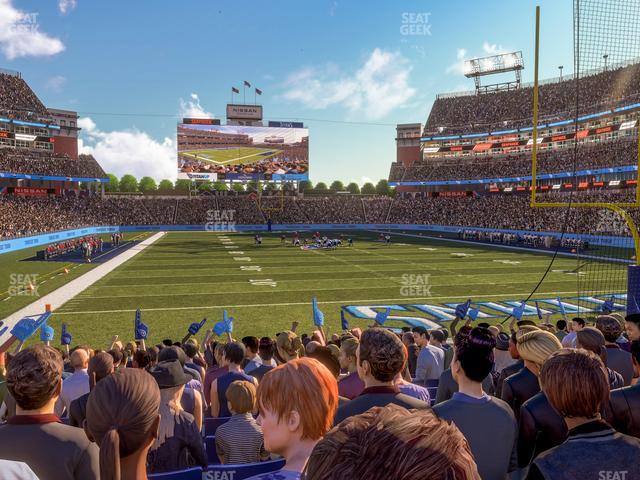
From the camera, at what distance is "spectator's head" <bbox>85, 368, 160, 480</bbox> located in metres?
2.12

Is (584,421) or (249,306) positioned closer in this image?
(584,421)

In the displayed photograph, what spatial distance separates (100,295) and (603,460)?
803 inches

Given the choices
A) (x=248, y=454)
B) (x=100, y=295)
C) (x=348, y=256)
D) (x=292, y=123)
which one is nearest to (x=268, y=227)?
(x=292, y=123)

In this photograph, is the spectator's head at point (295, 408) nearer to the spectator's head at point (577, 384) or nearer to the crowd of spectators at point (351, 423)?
the crowd of spectators at point (351, 423)

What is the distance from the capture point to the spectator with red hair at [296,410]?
2062mm

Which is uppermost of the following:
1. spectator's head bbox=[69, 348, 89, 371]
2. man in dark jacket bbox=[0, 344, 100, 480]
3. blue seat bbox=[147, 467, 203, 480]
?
man in dark jacket bbox=[0, 344, 100, 480]

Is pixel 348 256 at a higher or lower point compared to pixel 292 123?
lower

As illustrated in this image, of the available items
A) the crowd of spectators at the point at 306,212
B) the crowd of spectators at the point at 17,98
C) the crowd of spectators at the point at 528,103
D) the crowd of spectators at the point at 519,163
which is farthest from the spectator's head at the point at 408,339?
the crowd of spectators at the point at 17,98

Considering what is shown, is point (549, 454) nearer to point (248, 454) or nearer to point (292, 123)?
point (248, 454)

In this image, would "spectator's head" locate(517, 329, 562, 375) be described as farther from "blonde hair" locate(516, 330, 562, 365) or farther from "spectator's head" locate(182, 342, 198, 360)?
"spectator's head" locate(182, 342, 198, 360)

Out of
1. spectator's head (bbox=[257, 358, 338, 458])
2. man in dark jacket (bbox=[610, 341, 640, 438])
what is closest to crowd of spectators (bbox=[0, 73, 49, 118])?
spectator's head (bbox=[257, 358, 338, 458])

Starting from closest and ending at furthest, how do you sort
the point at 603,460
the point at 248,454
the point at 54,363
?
the point at 603,460, the point at 54,363, the point at 248,454

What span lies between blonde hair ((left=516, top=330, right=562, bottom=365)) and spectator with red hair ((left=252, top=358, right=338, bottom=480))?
2.35 meters

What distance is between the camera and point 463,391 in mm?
3066
